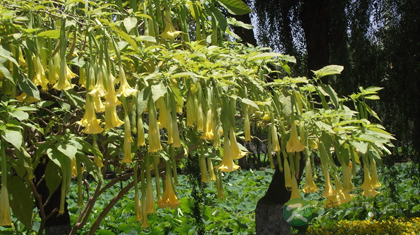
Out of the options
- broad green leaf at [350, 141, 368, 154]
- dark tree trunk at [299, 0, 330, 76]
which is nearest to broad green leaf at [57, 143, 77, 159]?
broad green leaf at [350, 141, 368, 154]

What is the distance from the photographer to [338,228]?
3.60 m

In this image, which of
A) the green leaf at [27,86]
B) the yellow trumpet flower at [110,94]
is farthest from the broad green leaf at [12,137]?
the yellow trumpet flower at [110,94]

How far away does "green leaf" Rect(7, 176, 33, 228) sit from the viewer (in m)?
1.46

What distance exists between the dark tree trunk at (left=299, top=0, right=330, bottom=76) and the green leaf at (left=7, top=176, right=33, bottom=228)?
8.84 feet

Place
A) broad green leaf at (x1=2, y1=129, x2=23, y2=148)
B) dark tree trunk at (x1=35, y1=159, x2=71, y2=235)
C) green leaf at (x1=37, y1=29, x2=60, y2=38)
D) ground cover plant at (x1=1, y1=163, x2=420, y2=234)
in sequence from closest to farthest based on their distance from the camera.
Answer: broad green leaf at (x1=2, y1=129, x2=23, y2=148), green leaf at (x1=37, y1=29, x2=60, y2=38), dark tree trunk at (x1=35, y1=159, x2=71, y2=235), ground cover plant at (x1=1, y1=163, x2=420, y2=234)

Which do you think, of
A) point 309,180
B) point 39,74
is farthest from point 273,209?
point 39,74

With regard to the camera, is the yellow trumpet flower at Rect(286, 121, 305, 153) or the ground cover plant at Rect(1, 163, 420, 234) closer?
the yellow trumpet flower at Rect(286, 121, 305, 153)

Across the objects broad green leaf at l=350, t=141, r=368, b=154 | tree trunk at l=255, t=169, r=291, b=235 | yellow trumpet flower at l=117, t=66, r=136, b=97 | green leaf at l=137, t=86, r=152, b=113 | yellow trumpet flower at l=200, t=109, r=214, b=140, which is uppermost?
yellow trumpet flower at l=117, t=66, r=136, b=97

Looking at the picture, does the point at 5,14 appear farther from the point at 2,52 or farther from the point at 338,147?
the point at 338,147

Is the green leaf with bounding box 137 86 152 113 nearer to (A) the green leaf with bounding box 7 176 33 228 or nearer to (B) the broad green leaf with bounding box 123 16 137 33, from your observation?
(B) the broad green leaf with bounding box 123 16 137 33

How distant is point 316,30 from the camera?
374 cm

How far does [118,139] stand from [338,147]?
1115 millimetres

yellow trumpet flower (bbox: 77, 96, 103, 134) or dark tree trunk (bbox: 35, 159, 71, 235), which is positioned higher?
yellow trumpet flower (bbox: 77, 96, 103, 134)

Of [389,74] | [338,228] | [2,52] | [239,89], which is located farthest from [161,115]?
[389,74]
